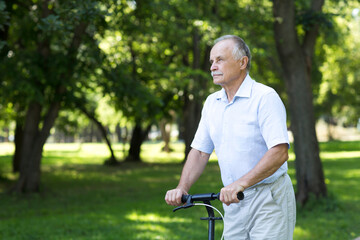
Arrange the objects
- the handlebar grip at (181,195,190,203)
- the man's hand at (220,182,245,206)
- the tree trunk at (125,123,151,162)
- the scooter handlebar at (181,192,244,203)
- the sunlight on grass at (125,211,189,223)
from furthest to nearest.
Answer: the tree trunk at (125,123,151,162) → the sunlight on grass at (125,211,189,223) → the handlebar grip at (181,195,190,203) → the scooter handlebar at (181,192,244,203) → the man's hand at (220,182,245,206)

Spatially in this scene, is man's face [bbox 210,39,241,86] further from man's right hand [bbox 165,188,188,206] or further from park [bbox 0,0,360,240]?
Result: park [bbox 0,0,360,240]

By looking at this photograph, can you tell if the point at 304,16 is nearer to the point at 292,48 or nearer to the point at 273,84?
the point at 292,48

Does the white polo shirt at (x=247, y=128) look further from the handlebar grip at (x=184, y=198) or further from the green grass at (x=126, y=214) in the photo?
the green grass at (x=126, y=214)

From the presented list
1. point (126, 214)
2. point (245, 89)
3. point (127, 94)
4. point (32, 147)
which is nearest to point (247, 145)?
point (245, 89)

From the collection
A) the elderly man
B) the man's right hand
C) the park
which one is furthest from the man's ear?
the park

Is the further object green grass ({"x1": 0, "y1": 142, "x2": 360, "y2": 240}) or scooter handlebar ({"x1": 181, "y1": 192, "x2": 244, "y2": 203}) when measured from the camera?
green grass ({"x1": 0, "y1": 142, "x2": 360, "y2": 240})

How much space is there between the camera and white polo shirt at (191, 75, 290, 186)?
2.84 metres

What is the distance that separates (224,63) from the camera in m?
3.00

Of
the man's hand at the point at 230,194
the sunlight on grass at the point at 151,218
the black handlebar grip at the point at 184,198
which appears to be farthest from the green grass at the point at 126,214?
the man's hand at the point at 230,194

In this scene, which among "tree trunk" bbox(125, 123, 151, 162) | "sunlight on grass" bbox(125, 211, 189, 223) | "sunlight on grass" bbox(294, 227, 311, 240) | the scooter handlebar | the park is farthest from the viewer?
"tree trunk" bbox(125, 123, 151, 162)

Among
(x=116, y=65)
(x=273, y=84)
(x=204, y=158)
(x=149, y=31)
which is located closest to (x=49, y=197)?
(x=116, y=65)

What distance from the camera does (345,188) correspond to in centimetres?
1470

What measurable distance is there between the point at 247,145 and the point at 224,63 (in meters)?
0.48

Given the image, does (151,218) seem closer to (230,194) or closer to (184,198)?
(184,198)
